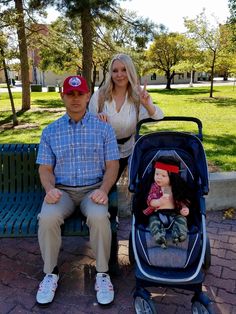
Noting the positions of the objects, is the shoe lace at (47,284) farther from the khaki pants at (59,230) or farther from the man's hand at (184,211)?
the man's hand at (184,211)

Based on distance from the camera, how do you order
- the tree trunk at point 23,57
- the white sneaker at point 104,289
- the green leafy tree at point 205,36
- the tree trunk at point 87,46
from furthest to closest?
the green leafy tree at point 205,36, the tree trunk at point 23,57, the tree trunk at point 87,46, the white sneaker at point 104,289

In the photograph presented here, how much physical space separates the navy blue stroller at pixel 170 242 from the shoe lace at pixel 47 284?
71 centimetres

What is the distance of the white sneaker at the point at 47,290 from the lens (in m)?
2.97

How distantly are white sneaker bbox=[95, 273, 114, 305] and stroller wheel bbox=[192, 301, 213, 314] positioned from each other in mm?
655

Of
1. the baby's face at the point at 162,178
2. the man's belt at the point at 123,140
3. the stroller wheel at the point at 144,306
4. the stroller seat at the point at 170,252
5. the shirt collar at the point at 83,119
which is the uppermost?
the shirt collar at the point at 83,119

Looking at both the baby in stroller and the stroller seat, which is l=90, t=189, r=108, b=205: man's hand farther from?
the stroller seat

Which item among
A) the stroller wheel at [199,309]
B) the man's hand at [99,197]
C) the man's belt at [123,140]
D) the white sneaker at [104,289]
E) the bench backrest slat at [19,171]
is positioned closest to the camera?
the stroller wheel at [199,309]

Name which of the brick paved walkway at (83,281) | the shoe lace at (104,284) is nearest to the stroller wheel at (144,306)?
the brick paved walkway at (83,281)

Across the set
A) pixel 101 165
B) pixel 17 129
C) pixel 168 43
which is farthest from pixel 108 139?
pixel 168 43

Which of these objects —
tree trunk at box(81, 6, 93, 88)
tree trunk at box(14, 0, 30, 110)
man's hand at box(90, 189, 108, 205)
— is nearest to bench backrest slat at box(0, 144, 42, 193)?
man's hand at box(90, 189, 108, 205)

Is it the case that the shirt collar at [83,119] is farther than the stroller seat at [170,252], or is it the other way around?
the shirt collar at [83,119]

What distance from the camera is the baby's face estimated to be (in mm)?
2916

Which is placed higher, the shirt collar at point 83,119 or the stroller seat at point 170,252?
the shirt collar at point 83,119

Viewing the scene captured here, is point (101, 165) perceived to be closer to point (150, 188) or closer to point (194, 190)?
point (150, 188)
